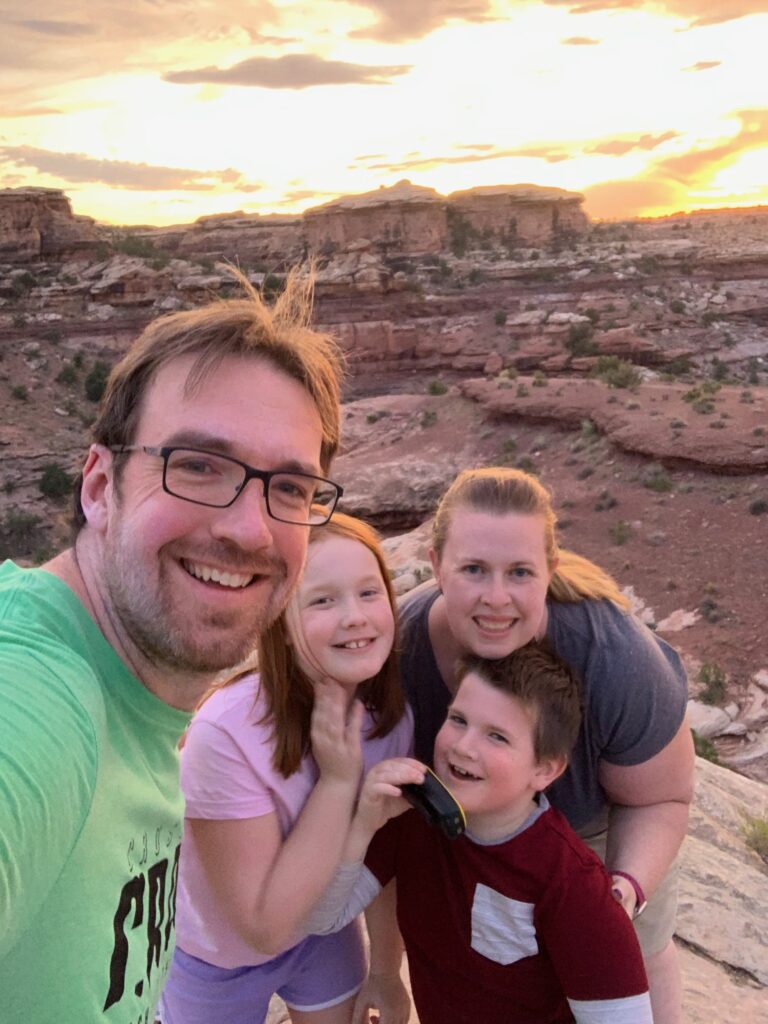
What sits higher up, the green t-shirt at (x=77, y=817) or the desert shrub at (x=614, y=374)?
the green t-shirt at (x=77, y=817)

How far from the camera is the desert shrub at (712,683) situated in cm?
858

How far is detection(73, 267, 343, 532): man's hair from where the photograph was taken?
53.9 inches

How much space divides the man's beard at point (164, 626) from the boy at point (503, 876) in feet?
1.53

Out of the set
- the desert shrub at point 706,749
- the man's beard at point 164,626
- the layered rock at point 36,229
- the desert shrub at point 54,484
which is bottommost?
the desert shrub at point 54,484

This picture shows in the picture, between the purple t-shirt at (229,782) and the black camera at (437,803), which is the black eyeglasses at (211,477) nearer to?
the purple t-shirt at (229,782)

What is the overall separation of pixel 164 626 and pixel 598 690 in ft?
3.32

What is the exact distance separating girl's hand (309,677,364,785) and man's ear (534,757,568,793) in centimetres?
37

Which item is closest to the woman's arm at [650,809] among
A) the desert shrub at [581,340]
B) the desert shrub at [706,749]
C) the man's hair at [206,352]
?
the man's hair at [206,352]

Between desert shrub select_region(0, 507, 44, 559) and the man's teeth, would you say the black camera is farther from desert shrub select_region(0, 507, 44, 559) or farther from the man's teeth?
desert shrub select_region(0, 507, 44, 559)

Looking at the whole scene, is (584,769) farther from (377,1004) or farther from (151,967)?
(151,967)

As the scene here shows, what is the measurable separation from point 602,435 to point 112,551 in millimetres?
16410

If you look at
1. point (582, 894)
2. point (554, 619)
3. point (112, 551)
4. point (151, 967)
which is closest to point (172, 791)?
point (151, 967)

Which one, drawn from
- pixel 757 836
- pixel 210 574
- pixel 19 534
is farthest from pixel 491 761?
pixel 19 534

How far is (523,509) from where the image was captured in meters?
1.92
